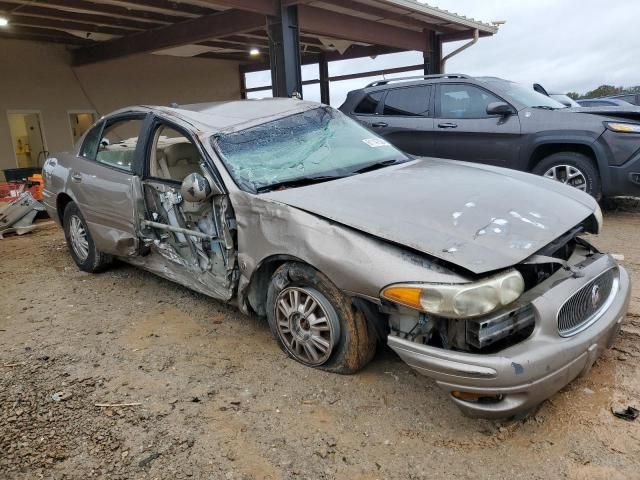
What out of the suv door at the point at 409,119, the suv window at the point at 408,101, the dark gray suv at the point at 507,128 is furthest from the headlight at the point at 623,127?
the suv window at the point at 408,101

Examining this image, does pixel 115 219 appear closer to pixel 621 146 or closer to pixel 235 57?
pixel 621 146

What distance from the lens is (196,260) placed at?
12.2 ft

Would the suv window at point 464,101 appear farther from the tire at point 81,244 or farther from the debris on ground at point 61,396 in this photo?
the debris on ground at point 61,396

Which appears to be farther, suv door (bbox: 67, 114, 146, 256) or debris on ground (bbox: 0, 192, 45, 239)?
debris on ground (bbox: 0, 192, 45, 239)

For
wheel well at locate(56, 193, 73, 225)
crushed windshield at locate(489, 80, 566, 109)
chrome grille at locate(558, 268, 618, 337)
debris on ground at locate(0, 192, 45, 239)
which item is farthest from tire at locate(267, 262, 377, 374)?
debris on ground at locate(0, 192, 45, 239)

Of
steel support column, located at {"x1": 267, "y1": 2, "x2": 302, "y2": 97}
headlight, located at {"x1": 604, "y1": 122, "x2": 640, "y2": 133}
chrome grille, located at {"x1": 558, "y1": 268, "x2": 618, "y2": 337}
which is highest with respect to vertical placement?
steel support column, located at {"x1": 267, "y1": 2, "x2": 302, "y2": 97}

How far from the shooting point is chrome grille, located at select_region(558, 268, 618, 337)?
2.38 meters

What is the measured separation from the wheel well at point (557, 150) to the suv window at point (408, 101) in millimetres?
1497

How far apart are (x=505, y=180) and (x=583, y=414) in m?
1.47

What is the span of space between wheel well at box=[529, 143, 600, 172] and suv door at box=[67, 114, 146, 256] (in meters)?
4.56

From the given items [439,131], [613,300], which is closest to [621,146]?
[439,131]

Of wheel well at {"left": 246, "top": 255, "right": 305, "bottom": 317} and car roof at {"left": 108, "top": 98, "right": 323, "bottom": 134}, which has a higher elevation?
car roof at {"left": 108, "top": 98, "right": 323, "bottom": 134}

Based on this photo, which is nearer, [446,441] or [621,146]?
[446,441]

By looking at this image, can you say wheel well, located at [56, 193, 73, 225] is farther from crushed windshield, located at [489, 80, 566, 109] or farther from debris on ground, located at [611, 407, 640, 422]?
crushed windshield, located at [489, 80, 566, 109]
